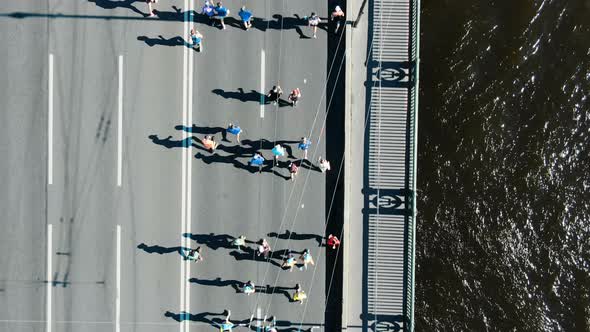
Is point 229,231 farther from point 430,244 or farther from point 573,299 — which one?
point 573,299

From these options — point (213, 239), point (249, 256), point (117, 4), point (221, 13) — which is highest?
point (117, 4)

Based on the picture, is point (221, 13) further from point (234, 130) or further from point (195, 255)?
point (195, 255)

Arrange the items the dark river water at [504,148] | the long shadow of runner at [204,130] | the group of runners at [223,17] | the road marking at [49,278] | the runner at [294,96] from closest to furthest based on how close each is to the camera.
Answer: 1. the group of runners at [223,17]
2. the runner at [294,96]
3. the road marking at [49,278]
4. the long shadow of runner at [204,130]
5. the dark river water at [504,148]

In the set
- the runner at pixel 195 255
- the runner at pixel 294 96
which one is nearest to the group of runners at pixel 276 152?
the runner at pixel 294 96

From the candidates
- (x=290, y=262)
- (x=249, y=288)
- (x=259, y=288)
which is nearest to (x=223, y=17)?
(x=290, y=262)

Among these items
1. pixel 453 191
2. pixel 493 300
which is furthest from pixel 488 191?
pixel 493 300

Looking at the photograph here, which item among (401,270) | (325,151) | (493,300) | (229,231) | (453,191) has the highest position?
(325,151)

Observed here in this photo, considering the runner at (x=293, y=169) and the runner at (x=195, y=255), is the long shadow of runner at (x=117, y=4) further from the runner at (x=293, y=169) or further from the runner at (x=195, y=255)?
the runner at (x=195, y=255)
